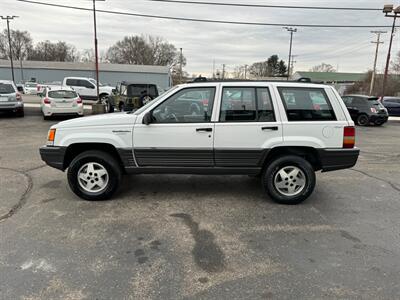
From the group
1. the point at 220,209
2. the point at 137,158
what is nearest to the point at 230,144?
the point at 220,209

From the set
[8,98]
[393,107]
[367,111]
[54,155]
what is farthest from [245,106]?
[393,107]

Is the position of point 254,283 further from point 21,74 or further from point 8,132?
point 21,74

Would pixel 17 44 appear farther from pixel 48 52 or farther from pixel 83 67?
pixel 83 67

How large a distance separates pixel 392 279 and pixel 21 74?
6207 centimetres

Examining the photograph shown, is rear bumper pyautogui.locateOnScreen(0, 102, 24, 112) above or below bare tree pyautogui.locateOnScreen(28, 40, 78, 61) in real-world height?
below

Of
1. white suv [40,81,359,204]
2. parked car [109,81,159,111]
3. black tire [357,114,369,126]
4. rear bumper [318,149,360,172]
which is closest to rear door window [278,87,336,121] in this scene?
white suv [40,81,359,204]

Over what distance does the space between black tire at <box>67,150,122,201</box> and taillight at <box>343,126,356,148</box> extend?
3370 mm

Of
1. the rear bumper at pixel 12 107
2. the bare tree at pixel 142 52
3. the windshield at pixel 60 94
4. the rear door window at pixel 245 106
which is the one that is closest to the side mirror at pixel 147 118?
the rear door window at pixel 245 106

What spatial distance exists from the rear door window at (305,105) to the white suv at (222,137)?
0.01 metres

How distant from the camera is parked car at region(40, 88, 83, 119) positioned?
14.2 metres

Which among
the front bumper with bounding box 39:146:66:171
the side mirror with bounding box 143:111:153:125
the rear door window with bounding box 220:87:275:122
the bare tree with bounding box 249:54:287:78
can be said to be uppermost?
the bare tree with bounding box 249:54:287:78

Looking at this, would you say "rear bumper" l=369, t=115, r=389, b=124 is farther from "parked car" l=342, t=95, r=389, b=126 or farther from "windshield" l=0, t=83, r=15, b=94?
"windshield" l=0, t=83, r=15, b=94

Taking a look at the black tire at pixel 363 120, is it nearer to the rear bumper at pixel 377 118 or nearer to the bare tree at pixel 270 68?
the rear bumper at pixel 377 118

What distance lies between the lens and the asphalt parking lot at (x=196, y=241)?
2820 millimetres
